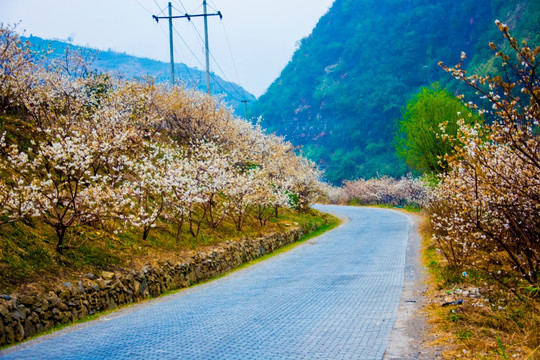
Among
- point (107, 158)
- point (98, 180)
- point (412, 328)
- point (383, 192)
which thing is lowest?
point (383, 192)

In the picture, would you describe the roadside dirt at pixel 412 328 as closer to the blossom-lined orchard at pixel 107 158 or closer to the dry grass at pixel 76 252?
the blossom-lined orchard at pixel 107 158

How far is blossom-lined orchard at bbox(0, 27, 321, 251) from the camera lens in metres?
9.66

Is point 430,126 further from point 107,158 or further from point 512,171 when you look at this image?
point 107,158

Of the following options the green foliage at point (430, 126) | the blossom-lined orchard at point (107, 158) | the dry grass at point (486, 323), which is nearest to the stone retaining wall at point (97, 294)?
the blossom-lined orchard at point (107, 158)

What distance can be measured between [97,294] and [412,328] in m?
6.57

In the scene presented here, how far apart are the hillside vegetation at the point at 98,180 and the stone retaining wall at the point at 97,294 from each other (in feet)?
1.58

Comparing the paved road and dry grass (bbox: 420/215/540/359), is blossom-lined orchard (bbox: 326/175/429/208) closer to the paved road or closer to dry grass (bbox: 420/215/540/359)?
the paved road

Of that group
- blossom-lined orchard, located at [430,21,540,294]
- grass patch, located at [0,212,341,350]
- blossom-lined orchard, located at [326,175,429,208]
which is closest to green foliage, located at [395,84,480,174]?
grass patch, located at [0,212,341,350]

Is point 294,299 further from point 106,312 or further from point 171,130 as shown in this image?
point 171,130

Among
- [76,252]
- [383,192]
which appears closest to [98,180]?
[76,252]

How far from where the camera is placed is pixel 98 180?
13906 mm

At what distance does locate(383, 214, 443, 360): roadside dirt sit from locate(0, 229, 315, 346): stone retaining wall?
609cm

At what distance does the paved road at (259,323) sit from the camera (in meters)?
5.27

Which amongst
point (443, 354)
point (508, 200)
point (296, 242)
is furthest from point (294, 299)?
point (296, 242)
